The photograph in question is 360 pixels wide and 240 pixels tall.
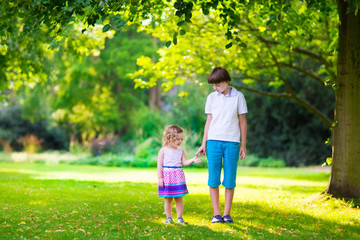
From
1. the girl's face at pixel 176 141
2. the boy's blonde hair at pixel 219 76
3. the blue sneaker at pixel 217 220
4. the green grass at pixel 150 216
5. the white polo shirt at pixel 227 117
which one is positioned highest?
the boy's blonde hair at pixel 219 76

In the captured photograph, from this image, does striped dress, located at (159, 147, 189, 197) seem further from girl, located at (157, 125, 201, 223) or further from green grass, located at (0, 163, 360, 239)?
green grass, located at (0, 163, 360, 239)

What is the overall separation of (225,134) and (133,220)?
64.7 inches

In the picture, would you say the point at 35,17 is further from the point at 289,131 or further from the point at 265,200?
the point at 289,131

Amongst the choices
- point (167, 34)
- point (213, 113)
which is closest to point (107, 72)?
point (167, 34)

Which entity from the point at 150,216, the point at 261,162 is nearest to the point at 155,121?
the point at 261,162

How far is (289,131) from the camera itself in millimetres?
21734

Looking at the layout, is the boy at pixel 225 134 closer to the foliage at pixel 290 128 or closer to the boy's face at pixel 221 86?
the boy's face at pixel 221 86

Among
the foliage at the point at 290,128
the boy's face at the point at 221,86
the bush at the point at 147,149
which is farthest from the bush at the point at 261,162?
the boy's face at the point at 221,86

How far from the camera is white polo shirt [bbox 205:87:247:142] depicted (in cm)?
553

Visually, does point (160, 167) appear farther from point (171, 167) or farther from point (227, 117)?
point (227, 117)

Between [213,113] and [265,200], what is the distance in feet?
9.87

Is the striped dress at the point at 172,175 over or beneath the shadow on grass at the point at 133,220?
over

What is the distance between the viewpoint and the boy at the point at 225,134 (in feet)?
18.1

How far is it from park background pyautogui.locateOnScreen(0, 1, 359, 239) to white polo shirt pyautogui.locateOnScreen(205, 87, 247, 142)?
0.96m
